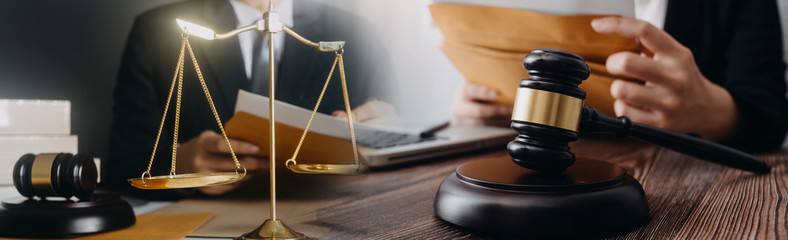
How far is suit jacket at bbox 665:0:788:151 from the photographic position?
1169 mm

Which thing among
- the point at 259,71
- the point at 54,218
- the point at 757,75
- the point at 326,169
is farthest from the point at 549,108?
the point at 757,75

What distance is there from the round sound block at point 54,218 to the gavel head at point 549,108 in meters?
0.41

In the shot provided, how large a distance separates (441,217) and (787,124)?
4.02 ft

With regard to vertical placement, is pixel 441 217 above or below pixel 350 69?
below

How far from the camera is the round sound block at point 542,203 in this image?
43 centimetres

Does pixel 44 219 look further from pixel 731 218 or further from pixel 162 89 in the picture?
pixel 731 218

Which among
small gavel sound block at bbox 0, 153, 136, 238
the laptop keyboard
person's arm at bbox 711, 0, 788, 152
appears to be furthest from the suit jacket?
small gavel sound block at bbox 0, 153, 136, 238

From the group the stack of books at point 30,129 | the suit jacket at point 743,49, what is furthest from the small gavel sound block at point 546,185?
the suit jacket at point 743,49

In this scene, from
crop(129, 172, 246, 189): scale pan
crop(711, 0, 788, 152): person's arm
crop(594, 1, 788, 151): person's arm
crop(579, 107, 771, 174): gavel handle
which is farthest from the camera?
crop(711, 0, 788, 152): person's arm

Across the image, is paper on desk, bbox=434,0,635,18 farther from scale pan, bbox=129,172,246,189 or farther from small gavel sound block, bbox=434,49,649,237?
scale pan, bbox=129,172,246,189

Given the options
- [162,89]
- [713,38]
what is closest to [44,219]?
[162,89]

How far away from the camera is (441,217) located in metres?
0.50

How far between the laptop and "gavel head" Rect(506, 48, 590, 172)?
21 centimetres

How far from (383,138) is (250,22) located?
298 millimetres
